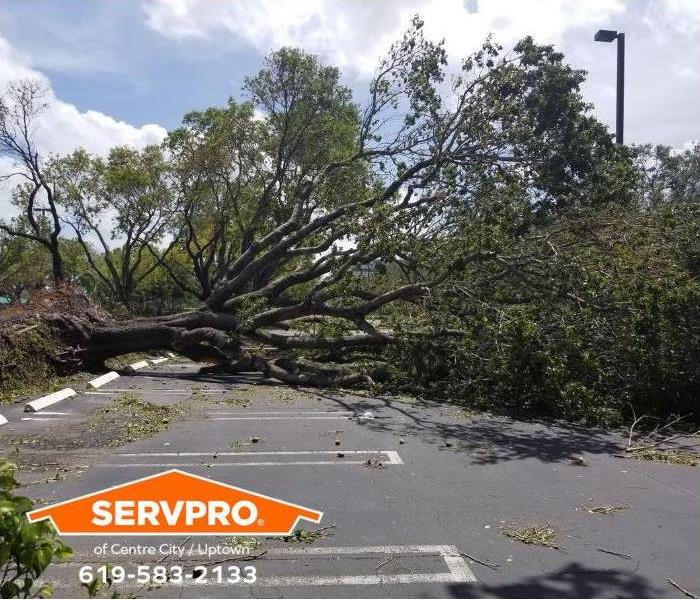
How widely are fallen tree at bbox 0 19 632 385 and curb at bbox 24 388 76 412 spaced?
278cm

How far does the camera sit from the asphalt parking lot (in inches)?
151

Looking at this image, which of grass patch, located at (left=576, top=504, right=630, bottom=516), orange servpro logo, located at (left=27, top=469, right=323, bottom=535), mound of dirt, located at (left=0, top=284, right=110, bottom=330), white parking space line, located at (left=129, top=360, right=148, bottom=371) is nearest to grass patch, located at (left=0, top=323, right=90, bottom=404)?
mound of dirt, located at (left=0, top=284, right=110, bottom=330)

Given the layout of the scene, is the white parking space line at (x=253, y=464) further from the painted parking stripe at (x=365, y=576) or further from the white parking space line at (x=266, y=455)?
the painted parking stripe at (x=365, y=576)

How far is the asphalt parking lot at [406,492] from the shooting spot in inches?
151

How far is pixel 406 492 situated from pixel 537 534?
4.34 ft

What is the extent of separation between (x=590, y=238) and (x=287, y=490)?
27.8 ft

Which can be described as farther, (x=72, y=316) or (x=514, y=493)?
(x=72, y=316)

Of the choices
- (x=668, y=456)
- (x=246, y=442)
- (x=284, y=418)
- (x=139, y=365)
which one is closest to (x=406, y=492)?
(x=246, y=442)

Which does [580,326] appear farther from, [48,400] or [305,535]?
[48,400]

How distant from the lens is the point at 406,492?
5582 mm

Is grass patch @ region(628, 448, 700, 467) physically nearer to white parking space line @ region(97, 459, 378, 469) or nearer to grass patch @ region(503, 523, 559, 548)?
grass patch @ region(503, 523, 559, 548)

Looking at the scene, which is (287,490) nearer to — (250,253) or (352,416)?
(352,416)

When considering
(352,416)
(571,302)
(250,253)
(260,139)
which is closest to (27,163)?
(260,139)

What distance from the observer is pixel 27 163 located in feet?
71.7
